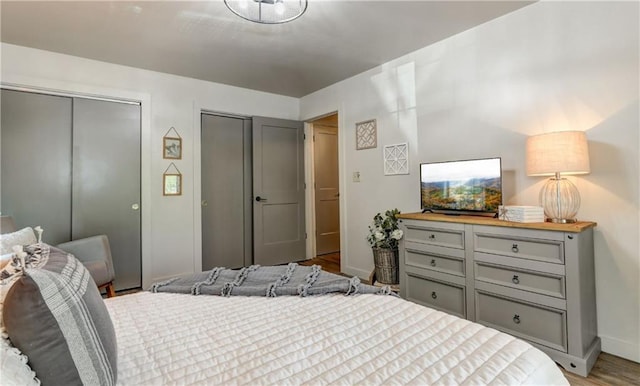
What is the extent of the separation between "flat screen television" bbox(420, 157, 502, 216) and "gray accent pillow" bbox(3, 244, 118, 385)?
240 cm

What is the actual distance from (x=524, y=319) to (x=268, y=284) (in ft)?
5.40

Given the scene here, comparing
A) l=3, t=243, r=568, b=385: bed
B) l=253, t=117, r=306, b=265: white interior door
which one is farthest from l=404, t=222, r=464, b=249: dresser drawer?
l=253, t=117, r=306, b=265: white interior door

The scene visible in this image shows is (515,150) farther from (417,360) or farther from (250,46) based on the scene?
(250,46)

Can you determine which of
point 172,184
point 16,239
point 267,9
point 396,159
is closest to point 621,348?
point 396,159

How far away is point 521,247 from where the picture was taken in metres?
2.03

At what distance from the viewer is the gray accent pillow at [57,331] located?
700mm

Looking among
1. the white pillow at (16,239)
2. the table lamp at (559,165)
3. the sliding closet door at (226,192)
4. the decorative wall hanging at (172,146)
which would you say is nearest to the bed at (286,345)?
the white pillow at (16,239)

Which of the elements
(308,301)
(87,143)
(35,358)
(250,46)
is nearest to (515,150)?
(308,301)

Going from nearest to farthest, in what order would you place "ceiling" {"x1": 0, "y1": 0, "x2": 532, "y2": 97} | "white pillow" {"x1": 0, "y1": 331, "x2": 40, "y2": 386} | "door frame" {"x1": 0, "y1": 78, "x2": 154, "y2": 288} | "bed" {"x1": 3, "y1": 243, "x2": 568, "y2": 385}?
"white pillow" {"x1": 0, "y1": 331, "x2": 40, "y2": 386}
"bed" {"x1": 3, "y1": 243, "x2": 568, "y2": 385}
"ceiling" {"x1": 0, "y1": 0, "x2": 532, "y2": 97}
"door frame" {"x1": 0, "y1": 78, "x2": 154, "y2": 288}

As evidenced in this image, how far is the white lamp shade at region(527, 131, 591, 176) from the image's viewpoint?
6.27 feet

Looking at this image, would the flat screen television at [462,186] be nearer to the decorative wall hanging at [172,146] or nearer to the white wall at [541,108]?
the white wall at [541,108]

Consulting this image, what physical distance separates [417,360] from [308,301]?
594 mm

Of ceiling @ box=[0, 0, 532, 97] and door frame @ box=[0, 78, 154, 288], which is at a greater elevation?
ceiling @ box=[0, 0, 532, 97]

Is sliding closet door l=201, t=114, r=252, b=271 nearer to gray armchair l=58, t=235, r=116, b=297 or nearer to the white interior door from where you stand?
the white interior door
